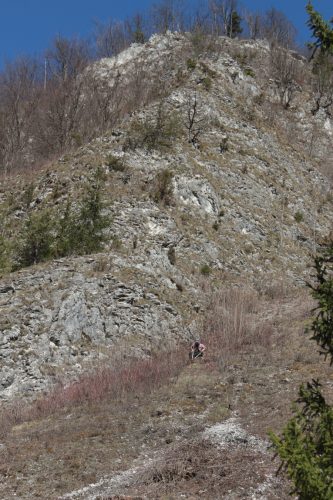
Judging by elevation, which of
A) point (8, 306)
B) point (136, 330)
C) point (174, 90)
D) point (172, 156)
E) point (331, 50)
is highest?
point (174, 90)

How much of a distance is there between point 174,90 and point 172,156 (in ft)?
26.4

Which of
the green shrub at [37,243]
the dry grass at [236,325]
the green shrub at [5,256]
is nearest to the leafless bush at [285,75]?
the dry grass at [236,325]

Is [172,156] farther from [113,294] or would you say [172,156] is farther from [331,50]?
[331,50]

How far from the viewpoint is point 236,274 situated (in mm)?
22250

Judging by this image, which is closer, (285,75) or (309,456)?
(309,456)

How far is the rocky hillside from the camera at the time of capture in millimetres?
16016

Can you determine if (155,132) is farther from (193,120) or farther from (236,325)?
(236,325)

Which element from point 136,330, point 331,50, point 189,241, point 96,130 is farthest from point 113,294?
point 96,130

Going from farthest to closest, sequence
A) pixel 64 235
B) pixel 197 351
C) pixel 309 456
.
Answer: pixel 64 235 → pixel 197 351 → pixel 309 456

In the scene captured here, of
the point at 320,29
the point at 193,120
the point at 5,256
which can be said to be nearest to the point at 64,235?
the point at 5,256

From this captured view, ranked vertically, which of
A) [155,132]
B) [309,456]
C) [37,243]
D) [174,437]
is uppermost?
[155,132]

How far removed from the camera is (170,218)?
22.9m

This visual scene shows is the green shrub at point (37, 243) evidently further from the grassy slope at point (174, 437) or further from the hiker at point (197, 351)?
the grassy slope at point (174, 437)

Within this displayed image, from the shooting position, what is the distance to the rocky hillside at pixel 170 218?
52.5ft
